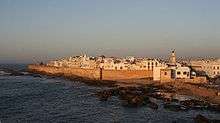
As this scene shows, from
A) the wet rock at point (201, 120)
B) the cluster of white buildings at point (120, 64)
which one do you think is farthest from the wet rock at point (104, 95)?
the cluster of white buildings at point (120, 64)

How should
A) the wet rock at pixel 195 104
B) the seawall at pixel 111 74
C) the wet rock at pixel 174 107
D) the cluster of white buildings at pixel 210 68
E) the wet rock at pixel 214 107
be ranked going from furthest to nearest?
the cluster of white buildings at pixel 210 68 → the seawall at pixel 111 74 → the wet rock at pixel 195 104 → the wet rock at pixel 174 107 → the wet rock at pixel 214 107

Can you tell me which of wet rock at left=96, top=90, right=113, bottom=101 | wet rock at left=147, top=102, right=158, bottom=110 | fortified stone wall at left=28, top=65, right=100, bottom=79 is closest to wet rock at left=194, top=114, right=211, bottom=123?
wet rock at left=147, top=102, right=158, bottom=110

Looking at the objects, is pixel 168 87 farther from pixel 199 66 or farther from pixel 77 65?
pixel 77 65

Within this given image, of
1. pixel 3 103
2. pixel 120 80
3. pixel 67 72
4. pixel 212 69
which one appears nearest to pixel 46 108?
pixel 3 103

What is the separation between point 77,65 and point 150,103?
193 feet

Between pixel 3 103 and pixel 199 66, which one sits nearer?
pixel 3 103

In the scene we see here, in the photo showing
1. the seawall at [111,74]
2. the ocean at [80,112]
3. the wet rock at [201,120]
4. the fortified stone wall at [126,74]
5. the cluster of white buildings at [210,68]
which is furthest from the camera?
the cluster of white buildings at [210,68]

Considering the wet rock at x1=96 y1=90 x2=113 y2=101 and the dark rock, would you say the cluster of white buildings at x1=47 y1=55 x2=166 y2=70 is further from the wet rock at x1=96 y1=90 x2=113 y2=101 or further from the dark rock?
the dark rock

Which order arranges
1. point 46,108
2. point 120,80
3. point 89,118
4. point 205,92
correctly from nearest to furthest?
point 89,118, point 46,108, point 205,92, point 120,80

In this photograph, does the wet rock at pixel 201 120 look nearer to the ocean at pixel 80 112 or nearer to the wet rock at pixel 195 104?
the ocean at pixel 80 112

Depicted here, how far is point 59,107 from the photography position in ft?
136

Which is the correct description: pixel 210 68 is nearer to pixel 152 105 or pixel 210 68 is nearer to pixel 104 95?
pixel 104 95

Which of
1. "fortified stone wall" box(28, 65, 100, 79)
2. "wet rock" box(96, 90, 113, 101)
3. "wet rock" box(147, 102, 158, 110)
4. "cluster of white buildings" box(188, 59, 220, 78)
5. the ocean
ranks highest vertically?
"cluster of white buildings" box(188, 59, 220, 78)

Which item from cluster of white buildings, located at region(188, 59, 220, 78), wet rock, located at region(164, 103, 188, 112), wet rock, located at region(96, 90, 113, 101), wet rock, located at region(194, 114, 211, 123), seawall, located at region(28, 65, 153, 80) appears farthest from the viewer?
cluster of white buildings, located at region(188, 59, 220, 78)
